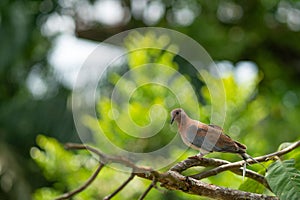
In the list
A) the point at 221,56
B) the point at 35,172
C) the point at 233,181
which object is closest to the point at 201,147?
the point at 233,181

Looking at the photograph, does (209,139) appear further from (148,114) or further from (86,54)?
(86,54)

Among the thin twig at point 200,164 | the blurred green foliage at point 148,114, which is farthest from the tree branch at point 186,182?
the blurred green foliage at point 148,114

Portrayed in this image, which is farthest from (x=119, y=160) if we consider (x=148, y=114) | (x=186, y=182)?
(x=148, y=114)

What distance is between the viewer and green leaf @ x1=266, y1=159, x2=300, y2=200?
1.30 ft

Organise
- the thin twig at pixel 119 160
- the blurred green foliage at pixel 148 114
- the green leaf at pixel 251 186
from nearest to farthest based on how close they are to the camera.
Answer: the thin twig at pixel 119 160
the green leaf at pixel 251 186
the blurred green foliage at pixel 148 114

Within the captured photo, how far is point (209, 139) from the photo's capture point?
0.35 metres

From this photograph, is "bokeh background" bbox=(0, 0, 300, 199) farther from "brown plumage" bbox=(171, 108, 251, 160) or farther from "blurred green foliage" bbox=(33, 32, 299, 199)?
"brown plumage" bbox=(171, 108, 251, 160)

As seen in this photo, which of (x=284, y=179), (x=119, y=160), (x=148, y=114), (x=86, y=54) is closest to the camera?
(x=119, y=160)

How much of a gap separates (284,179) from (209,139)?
9 cm

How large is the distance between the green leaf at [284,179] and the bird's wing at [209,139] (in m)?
0.06

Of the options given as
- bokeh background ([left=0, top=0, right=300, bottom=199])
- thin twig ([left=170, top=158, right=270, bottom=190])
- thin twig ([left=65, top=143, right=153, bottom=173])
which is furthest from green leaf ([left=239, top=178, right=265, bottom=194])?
bokeh background ([left=0, top=0, right=300, bottom=199])

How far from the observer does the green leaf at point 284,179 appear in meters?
0.40

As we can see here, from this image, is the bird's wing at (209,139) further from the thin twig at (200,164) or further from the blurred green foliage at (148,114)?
the blurred green foliage at (148,114)

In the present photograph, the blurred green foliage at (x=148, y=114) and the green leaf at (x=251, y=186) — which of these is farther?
the blurred green foliage at (x=148, y=114)
